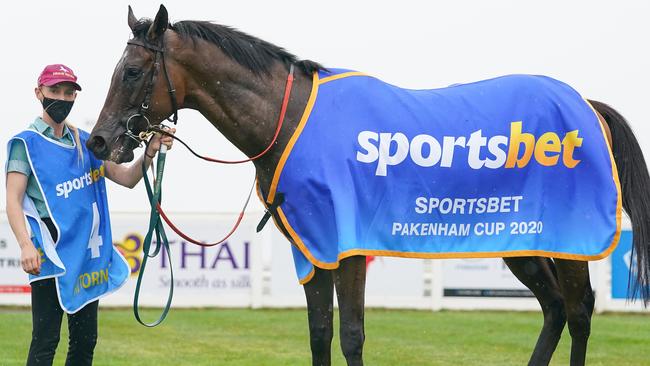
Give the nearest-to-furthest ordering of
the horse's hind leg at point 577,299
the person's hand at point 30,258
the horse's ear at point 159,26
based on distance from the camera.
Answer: the person's hand at point 30,258
the horse's ear at point 159,26
the horse's hind leg at point 577,299

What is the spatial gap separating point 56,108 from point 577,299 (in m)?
2.63

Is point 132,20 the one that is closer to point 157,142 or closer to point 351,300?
point 157,142

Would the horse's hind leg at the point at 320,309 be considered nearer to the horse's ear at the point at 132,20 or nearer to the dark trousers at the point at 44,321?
Answer: the dark trousers at the point at 44,321

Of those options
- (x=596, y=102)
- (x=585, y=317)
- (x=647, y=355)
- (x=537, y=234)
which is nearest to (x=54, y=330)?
(x=537, y=234)

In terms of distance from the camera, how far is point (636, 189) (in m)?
4.81

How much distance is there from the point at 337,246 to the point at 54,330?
1243 millimetres

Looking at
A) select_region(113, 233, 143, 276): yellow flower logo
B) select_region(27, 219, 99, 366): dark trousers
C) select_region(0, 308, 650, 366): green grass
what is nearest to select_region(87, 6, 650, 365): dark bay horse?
select_region(27, 219, 99, 366): dark trousers

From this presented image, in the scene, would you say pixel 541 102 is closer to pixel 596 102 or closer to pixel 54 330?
pixel 596 102

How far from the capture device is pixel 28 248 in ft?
12.8

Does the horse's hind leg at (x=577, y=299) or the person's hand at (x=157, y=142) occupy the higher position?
the person's hand at (x=157, y=142)

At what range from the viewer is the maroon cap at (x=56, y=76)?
410 centimetres

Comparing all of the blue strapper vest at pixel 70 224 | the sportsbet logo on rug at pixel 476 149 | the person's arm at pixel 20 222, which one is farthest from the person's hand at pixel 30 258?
the sportsbet logo on rug at pixel 476 149

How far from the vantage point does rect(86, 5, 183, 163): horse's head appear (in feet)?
13.3

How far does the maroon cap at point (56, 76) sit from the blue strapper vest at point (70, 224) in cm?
23
